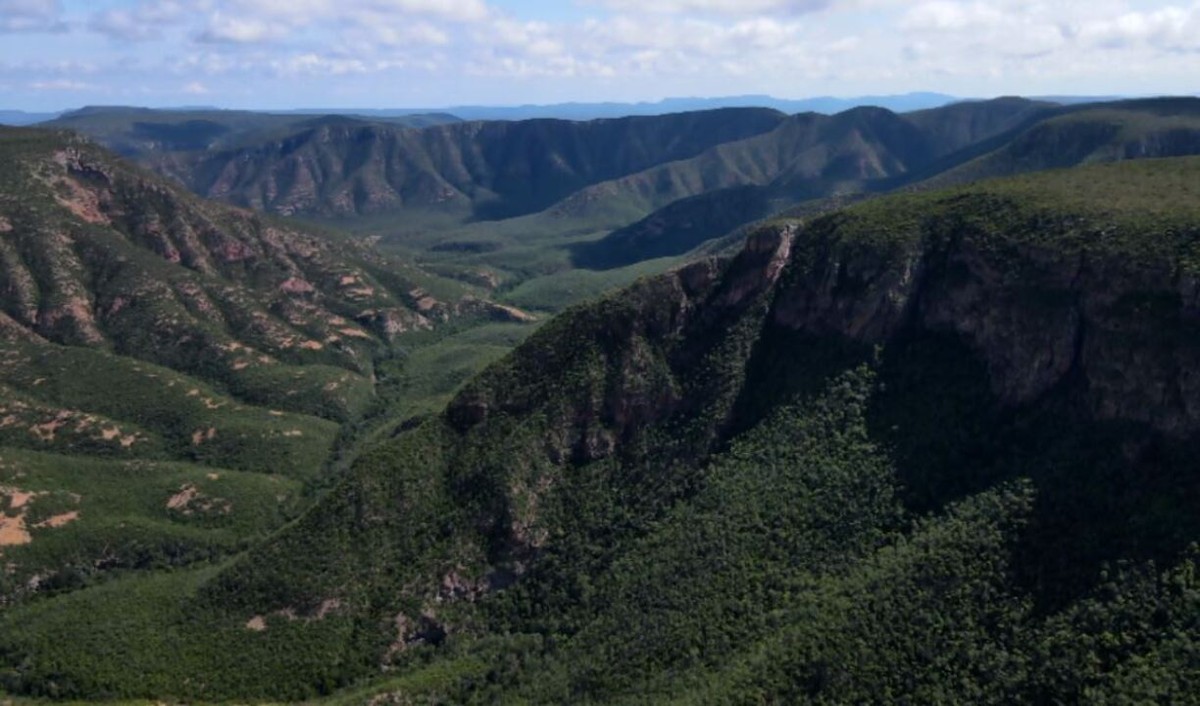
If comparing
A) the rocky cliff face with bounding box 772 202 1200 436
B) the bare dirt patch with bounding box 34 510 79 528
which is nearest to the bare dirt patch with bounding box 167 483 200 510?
the bare dirt patch with bounding box 34 510 79 528

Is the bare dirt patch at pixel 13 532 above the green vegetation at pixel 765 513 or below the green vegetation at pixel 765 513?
below

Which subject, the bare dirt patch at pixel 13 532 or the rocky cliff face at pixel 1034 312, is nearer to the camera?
the rocky cliff face at pixel 1034 312

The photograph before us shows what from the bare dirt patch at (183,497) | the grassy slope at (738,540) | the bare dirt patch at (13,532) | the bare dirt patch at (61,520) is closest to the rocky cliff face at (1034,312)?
the grassy slope at (738,540)

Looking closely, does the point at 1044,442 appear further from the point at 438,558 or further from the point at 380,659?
the point at 380,659

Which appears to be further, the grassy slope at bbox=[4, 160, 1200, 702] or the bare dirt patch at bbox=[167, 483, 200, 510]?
the bare dirt patch at bbox=[167, 483, 200, 510]

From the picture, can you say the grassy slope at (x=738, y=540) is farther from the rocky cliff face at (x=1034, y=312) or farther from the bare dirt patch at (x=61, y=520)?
the bare dirt patch at (x=61, y=520)

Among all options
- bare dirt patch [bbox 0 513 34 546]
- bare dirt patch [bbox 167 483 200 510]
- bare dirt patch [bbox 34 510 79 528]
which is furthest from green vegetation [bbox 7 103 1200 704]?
bare dirt patch [bbox 0 513 34 546]

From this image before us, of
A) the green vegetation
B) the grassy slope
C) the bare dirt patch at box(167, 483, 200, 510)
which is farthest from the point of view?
the bare dirt patch at box(167, 483, 200, 510)

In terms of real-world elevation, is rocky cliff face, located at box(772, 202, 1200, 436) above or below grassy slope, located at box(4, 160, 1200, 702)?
above

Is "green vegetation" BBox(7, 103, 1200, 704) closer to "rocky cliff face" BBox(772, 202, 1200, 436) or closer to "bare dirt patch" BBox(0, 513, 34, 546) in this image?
"rocky cliff face" BBox(772, 202, 1200, 436)

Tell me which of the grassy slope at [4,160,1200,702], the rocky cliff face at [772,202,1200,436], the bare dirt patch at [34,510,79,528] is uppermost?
the rocky cliff face at [772,202,1200,436]

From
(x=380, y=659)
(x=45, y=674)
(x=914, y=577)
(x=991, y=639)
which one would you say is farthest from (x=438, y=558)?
(x=991, y=639)

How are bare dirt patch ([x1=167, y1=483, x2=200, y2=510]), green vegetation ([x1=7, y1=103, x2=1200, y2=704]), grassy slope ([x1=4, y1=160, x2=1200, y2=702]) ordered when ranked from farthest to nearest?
bare dirt patch ([x1=167, y1=483, x2=200, y2=510]), green vegetation ([x1=7, y1=103, x2=1200, y2=704]), grassy slope ([x1=4, y1=160, x2=1200, y2=702])

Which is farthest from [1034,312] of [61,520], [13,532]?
[13,532]
